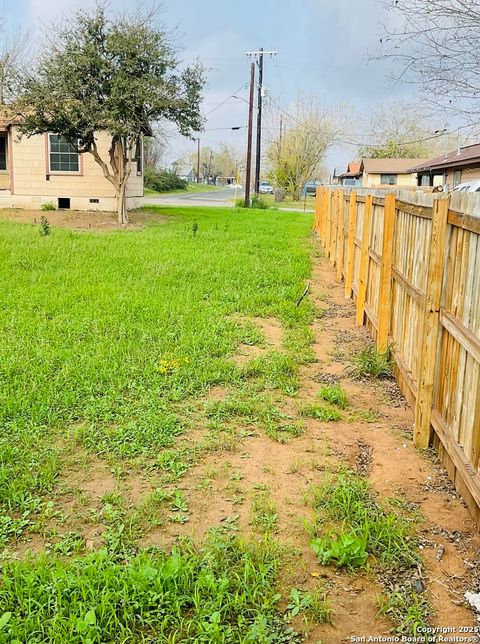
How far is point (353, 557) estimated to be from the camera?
2.74 m

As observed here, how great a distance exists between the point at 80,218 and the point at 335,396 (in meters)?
17.5

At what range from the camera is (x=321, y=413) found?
4562 millimetres

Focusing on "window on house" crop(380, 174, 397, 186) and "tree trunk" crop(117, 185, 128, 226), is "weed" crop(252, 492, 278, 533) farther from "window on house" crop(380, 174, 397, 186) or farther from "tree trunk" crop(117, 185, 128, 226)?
"window on house" crop(380, 174, 397, 186)

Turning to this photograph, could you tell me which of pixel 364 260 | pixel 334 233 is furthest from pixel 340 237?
pixel 364 260

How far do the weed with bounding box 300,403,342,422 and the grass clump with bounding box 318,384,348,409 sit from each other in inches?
5.7

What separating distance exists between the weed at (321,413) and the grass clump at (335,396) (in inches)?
5.7

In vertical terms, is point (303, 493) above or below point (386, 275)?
below

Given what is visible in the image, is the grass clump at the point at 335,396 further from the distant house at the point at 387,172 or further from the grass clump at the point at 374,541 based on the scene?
the distant house at the point at 387,172

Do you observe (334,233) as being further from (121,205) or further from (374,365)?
(121,205)

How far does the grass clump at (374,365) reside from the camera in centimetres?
550

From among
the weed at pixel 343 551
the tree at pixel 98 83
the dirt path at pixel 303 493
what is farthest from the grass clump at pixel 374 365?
the tree at pixel 98 83

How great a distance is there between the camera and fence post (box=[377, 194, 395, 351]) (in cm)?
572

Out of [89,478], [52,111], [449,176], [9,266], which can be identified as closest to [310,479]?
[89,478]

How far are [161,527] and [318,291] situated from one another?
701cm
